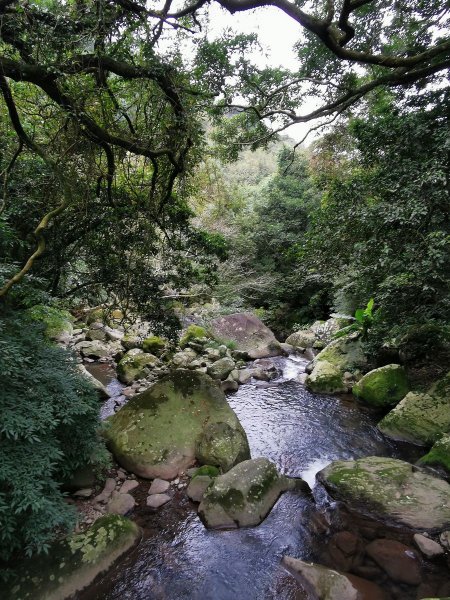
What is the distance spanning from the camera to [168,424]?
4.98 metres

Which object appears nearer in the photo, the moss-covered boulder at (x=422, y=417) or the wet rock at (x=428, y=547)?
the wet rock at (x=428, y=547)

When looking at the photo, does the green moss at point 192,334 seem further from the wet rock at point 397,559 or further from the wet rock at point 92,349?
the wet rock at point 397,559

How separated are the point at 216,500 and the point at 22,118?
18.4ft

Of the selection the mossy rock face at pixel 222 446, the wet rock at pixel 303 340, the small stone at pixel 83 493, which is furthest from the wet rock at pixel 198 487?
the wet rock at pixel 303 340

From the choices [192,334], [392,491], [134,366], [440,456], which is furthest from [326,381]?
[192,334]

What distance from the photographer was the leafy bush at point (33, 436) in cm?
251

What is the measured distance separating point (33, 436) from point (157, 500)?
2114 mm

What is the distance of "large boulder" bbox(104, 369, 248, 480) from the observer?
459 centimetres

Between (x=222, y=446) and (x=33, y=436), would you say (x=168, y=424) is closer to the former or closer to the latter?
(x=222, y=446)

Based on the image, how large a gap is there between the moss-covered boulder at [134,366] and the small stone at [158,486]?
13.1ft

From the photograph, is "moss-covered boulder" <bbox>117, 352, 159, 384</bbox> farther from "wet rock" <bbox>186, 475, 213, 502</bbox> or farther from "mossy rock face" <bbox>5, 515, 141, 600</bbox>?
"mossy rock face" <bbox>5, 515, 141, 600</bbox>

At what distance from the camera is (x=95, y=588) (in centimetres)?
299

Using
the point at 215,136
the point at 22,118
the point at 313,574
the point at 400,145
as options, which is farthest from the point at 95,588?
the point at 215,136

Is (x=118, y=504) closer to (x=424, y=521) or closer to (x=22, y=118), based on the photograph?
(x=424, y=521)
